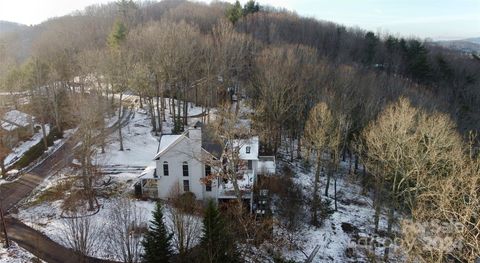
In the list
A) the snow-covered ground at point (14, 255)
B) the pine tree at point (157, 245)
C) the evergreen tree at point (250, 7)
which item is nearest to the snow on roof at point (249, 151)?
the pine tree at point (157, 245)

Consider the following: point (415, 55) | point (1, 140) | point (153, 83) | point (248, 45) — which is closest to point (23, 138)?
point (1, 140)

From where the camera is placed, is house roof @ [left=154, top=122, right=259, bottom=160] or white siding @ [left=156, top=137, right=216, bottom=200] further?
white siding @ [left=156, top=137, right=216, bottom=200]

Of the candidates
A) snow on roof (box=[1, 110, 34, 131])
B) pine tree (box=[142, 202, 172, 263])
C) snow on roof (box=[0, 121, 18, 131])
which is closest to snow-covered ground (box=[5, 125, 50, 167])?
snow on roof (box=[1, 110, 34, 131])

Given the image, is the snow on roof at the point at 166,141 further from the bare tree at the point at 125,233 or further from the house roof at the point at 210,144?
the bare tree at the point at 125,233

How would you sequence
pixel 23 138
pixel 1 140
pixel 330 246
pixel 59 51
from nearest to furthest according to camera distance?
pixel 330 246, pixel 1 140, pixel 23 138, pixel 59 51

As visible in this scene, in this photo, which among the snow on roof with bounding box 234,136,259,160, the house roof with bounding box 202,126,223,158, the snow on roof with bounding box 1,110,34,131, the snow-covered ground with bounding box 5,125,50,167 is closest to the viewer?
the house roof with bounding box 202,126,223,158

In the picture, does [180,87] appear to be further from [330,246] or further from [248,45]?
[330,246]

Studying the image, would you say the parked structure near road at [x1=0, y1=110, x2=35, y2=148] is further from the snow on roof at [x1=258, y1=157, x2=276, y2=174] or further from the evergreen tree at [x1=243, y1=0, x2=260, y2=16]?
the evergreen tree at [x1=243, y1=0, x2=260, y2=16]
